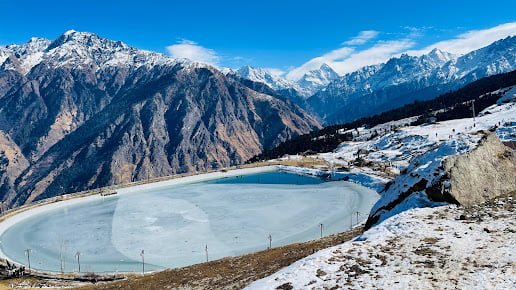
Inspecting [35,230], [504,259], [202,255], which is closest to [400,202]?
[504,259]

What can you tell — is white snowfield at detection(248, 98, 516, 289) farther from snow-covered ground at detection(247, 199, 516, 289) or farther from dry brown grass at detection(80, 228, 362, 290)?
dry brown grass at detection(80, 228, 362, 290)

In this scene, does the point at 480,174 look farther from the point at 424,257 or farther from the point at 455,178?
the point at 424,257

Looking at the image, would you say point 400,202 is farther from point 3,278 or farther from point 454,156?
point 3,278

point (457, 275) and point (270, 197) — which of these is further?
point (270, 197)

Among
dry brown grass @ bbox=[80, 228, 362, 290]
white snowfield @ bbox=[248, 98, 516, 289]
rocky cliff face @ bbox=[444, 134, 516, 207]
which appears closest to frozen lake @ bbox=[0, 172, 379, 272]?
dry brown grass @ bbox=[80, 228, 362, 290]

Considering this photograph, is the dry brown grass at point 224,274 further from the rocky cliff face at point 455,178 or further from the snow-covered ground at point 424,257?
the snow-covered ground at point 424,257

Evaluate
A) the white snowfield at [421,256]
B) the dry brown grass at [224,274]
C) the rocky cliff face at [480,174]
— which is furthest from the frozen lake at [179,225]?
the white snowfield at [421,256]
